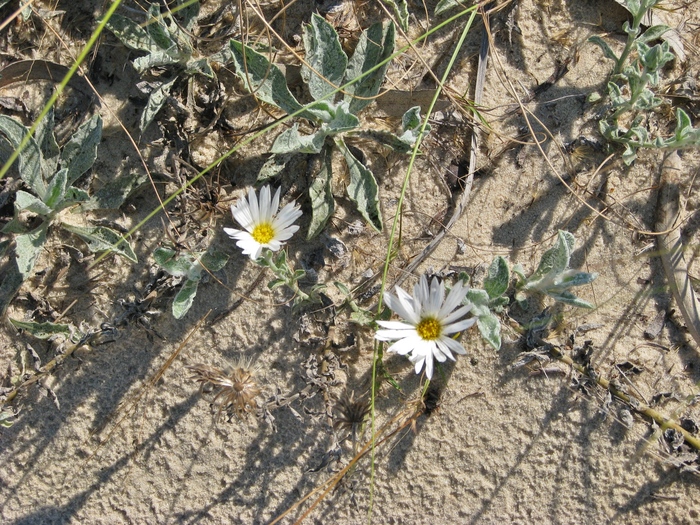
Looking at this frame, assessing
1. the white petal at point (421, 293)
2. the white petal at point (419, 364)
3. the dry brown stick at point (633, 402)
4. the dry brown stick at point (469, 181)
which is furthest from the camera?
the dry brown stick at point (469, 181)

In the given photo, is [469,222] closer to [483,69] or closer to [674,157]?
[483,69]

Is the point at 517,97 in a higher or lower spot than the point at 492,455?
higher

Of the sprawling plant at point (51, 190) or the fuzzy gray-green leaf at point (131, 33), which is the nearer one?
the sprawling plant at point (51, 190)

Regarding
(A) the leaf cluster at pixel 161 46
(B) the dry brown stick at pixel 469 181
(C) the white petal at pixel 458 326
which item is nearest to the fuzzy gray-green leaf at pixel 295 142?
(A) the leaf cluster at pixel 161 46

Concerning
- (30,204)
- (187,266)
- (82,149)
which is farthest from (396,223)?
(30,204)

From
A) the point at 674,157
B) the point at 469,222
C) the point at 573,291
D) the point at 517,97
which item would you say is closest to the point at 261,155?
the point at 469,222

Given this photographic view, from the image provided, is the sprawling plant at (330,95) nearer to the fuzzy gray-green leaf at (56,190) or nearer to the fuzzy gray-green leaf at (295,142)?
the fuzzy gray-green leaf at (295,142)

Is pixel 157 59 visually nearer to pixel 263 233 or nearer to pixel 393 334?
pixel 263 233
